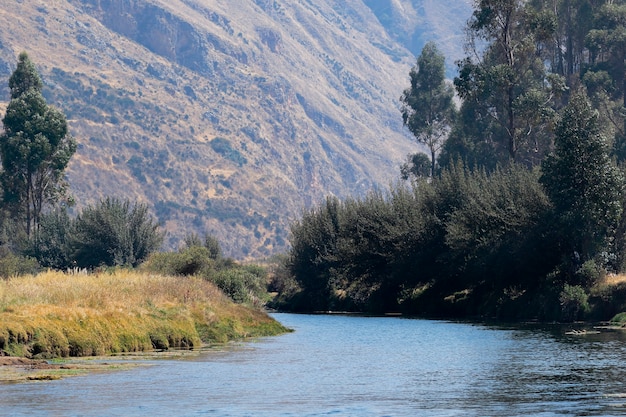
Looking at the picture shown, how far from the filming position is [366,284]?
100m

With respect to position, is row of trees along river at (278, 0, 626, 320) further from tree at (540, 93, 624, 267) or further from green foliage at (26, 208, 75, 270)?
green foliage at (26, 208, 75, 270)

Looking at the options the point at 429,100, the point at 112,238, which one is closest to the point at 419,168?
the point at 429,100

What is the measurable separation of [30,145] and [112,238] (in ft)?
39.5

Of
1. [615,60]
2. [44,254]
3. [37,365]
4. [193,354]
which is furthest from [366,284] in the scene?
[37,365]

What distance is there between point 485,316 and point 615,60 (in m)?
48.3

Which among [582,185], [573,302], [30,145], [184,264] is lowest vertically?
[573,302]

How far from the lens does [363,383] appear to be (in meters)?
37.8

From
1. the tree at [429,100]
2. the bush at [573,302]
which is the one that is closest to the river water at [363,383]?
the bush at [573,302]

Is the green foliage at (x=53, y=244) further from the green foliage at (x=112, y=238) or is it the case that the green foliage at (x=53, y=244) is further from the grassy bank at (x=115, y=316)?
the grassy bank at (x=115, y=316)

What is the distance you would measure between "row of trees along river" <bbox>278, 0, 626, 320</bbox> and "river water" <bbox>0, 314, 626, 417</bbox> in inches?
744

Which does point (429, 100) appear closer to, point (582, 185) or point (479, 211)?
point (479, 211)

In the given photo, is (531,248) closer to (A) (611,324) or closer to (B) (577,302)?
(B) (577,302)

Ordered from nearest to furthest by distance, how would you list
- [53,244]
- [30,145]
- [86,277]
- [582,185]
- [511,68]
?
[86,277]
[582,185]
[511,68]
[53,244]
[30,145]

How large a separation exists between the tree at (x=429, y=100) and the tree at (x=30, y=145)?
156 feet
